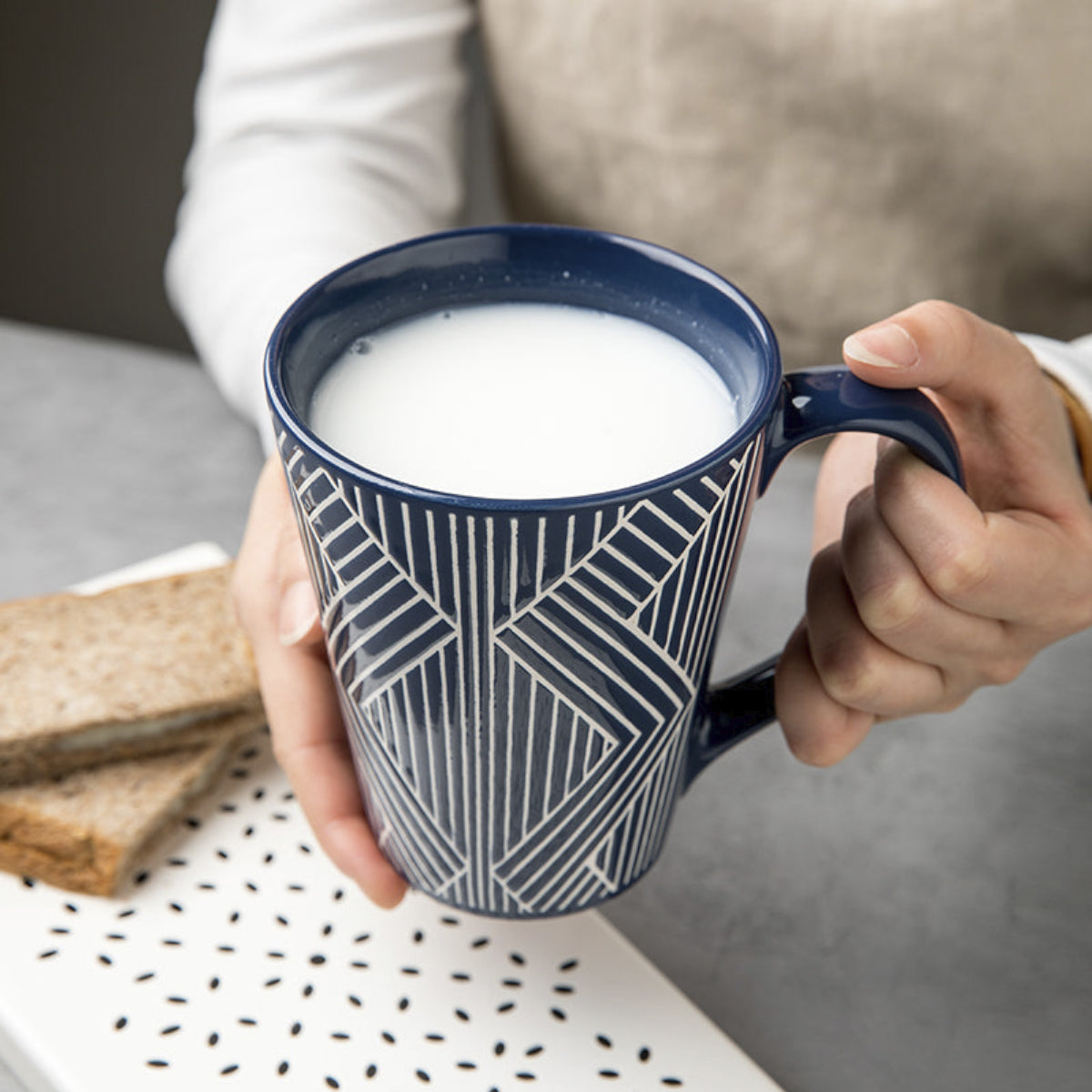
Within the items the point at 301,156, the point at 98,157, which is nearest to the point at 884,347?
the point at 301,156

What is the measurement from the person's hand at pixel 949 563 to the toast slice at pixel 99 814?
1.00 feet

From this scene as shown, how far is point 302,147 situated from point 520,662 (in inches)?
28.1

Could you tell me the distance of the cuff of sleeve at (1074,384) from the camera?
1.81 ft

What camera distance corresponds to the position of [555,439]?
374mm

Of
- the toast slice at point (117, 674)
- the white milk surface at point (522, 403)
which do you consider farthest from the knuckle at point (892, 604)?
the toast slice at point (117, 674)

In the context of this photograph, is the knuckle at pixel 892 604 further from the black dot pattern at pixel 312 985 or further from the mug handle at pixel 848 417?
the black dot pattern at pixel 312 985

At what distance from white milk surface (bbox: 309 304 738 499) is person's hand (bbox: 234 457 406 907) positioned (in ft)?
0.34

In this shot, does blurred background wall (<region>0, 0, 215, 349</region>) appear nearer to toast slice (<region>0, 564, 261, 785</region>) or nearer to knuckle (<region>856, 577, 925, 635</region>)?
toast slice (<region>0, 564, 261, 785</region>)

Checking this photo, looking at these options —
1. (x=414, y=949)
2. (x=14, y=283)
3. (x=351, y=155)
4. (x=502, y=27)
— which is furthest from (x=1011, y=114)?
(x=14, y=283)

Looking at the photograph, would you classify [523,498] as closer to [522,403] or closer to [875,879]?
[522,403]

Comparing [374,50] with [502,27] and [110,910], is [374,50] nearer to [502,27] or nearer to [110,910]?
[502,27]

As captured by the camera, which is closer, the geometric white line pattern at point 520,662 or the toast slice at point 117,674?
the geometric white line pattern at point 520,662

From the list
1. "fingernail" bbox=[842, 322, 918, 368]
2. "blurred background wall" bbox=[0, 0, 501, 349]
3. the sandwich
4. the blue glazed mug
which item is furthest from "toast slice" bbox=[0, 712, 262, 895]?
"blurred background wall" bbox=[0, 0, 501, 349]

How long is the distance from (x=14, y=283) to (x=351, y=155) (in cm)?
143
